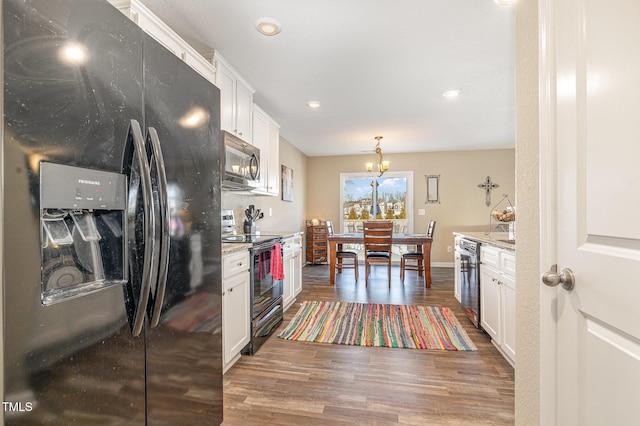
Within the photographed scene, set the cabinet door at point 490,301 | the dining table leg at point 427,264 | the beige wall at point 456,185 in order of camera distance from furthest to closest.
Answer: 1. the beige wall at point 456,185
2. the dining table leg at point 427,264
3. the cabinet door at point 490,301

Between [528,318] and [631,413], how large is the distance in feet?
1.35

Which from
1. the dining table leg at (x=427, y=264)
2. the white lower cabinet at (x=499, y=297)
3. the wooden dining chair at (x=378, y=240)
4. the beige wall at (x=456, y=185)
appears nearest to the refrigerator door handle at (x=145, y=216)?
the white lower cabinet at (x=499, y=297)

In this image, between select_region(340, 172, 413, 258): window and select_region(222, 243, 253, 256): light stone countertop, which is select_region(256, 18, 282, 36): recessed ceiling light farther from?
select_region(340, 172, 413, 258): window

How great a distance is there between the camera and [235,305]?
81.8 inches

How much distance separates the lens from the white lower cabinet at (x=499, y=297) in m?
2.04

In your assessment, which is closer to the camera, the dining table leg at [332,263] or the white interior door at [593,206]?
the white interior door at [593,206]

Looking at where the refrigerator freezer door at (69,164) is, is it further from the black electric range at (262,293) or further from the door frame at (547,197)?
the black electric range at (262,293)

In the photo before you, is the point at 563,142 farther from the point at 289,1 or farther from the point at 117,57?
the point at 289,1

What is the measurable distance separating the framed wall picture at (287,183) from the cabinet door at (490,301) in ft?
11.0

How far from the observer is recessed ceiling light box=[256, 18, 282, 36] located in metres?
1.95

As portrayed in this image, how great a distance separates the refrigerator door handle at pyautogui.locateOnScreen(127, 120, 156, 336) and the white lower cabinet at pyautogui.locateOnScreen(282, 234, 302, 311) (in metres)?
2.28

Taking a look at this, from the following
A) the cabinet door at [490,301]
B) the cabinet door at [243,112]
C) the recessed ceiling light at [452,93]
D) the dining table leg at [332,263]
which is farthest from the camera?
the dining table leg at [332,263]

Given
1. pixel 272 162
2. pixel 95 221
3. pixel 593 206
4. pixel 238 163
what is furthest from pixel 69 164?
pixel 272 162

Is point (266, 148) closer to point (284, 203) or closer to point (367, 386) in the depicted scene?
point (284, 203)
